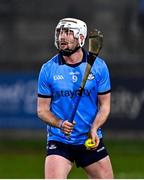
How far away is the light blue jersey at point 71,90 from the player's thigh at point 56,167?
20cm

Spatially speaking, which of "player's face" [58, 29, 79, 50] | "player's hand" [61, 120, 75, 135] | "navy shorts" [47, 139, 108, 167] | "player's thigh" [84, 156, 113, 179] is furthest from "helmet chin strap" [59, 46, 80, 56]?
"player's thigh" [84, 156, 113, 179]

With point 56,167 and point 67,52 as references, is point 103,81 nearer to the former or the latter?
point 67,52

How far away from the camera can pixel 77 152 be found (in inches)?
363

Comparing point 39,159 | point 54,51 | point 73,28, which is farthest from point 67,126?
point 54,51

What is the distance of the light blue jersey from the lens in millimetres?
9086

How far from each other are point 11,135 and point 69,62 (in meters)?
11.7

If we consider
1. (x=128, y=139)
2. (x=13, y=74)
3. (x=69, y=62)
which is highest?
(x=69, y=62)

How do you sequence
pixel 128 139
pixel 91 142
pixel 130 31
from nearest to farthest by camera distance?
pixel 91 142
pixel 128 139
pixel 130 31

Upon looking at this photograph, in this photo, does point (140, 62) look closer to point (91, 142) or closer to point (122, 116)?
point (122, 116)

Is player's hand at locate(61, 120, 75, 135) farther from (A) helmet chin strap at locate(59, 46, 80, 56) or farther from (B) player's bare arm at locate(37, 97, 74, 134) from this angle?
(A) helmet chin strap at locate(59, 46, 80, 56)

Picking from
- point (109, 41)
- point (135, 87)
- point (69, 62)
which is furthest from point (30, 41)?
point (69, 62)

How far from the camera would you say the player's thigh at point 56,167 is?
8906mm

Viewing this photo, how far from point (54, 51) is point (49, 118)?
44.0 feet

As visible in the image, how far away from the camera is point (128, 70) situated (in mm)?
21422
